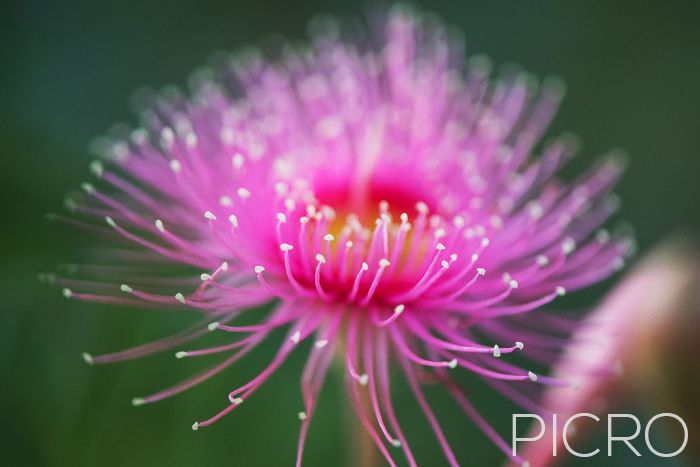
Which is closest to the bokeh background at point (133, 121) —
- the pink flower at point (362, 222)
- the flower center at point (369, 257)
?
the pink flower at point (362, 222)

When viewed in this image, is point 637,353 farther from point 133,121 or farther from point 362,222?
point 133,121

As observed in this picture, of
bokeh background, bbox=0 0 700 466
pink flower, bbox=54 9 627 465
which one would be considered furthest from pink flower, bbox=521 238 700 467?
bokeh background, bbox=0 0 700 466

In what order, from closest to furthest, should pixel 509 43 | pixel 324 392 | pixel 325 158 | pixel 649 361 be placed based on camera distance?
pixel 649 361 < pixel 325 158 < pixel 324 392 < pixel 509 43

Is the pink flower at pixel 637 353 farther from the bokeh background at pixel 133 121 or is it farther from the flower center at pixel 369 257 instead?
the bokeh background at pixel 133 121

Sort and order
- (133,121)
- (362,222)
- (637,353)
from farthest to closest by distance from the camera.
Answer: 1. (133,121)
2. (362,222)
3. (637,353)

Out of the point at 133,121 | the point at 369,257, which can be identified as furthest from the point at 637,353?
the point at 133,121

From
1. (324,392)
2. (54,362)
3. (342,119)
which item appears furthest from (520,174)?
(54,362)

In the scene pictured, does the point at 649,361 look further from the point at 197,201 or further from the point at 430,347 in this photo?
the point at 197,201
